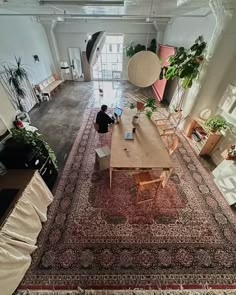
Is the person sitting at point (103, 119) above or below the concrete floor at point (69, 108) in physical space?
above

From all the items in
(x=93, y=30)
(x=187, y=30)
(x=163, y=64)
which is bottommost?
(x=163, y=64)

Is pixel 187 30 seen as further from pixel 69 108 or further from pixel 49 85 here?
pixel 49 85

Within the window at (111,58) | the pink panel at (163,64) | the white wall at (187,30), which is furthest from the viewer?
the window at (111,58)

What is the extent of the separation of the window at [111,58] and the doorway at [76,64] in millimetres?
758

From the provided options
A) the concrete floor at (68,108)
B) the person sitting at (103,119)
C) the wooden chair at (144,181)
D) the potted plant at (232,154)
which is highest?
the person sitting at (103,119)

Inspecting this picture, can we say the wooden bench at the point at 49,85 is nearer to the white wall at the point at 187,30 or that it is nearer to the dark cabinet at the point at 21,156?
the dark cabinet at the point at 21,156

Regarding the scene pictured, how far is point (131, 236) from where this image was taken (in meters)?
2.04

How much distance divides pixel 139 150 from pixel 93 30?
7.22m

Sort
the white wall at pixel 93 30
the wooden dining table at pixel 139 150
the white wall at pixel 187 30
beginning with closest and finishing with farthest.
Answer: the wooden dining table at pixel 139 150, the white wall at pixel 187 30, the white wall at pixel 93 30

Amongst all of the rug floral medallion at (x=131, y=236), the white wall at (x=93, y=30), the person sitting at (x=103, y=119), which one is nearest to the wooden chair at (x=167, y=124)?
the rug floral medallion at (x=131, y=236)

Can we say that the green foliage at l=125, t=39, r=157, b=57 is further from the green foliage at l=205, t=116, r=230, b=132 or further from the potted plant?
the potted plant

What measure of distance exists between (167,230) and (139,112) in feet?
7.59

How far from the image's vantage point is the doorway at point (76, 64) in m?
7.47

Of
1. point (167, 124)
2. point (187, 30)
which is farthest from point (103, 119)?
point (187, 30)
